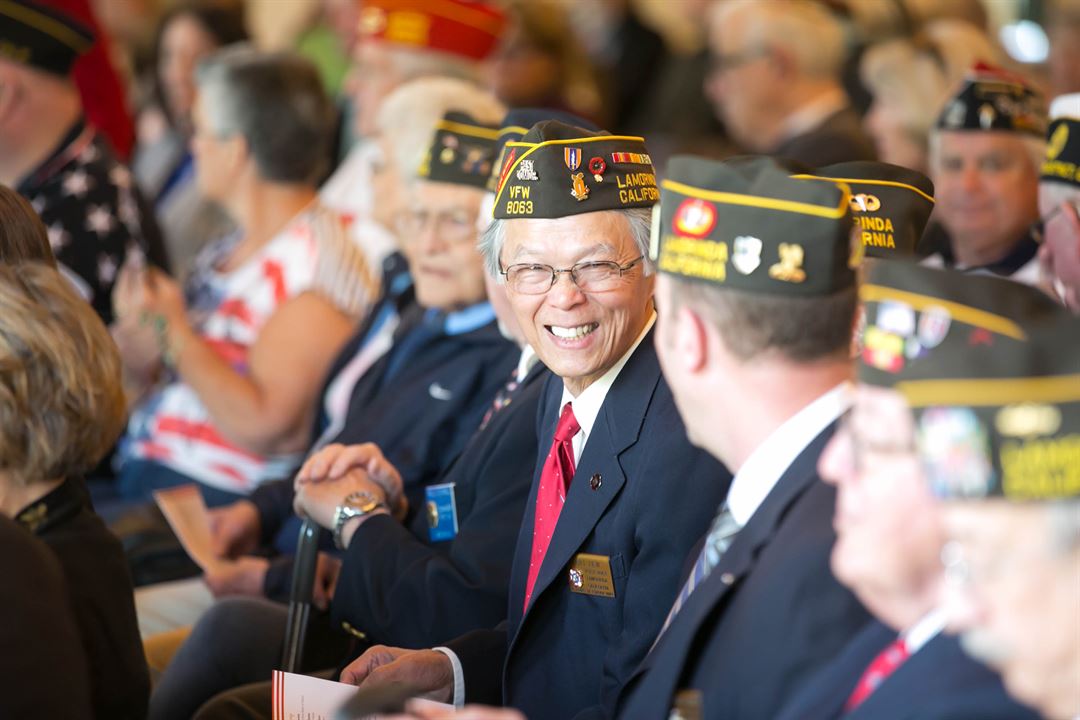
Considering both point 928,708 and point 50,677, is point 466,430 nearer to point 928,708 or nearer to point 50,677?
point 50,677

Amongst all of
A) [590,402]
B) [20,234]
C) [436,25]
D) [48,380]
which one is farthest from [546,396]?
[436,25]

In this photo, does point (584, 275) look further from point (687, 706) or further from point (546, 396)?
point (687, 706)

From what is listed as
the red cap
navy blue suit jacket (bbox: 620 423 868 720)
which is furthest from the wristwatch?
the red cap

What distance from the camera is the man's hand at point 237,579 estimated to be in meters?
3.16

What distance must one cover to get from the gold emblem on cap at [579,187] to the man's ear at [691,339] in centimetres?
59

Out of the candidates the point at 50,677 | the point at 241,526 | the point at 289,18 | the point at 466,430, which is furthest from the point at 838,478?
the point at 289,18

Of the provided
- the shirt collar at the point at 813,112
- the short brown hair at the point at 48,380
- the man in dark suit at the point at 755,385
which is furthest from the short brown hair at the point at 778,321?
the shirt collar at the point at 813,112

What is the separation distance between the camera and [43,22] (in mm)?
3973

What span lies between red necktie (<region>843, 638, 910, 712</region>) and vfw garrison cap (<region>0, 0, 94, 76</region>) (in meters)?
3.31

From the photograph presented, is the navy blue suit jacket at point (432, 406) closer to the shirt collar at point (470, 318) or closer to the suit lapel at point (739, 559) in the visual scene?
the shirt collar at point (470, 318)

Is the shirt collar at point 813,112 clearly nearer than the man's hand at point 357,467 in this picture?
No

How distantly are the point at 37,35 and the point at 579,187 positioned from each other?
2.39 meters

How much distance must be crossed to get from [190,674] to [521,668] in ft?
2.79

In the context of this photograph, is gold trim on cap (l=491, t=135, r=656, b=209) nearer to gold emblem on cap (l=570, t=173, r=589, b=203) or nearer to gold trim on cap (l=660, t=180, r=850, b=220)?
gold emblem on cap (l=570, t=173, r=589, b=203)
